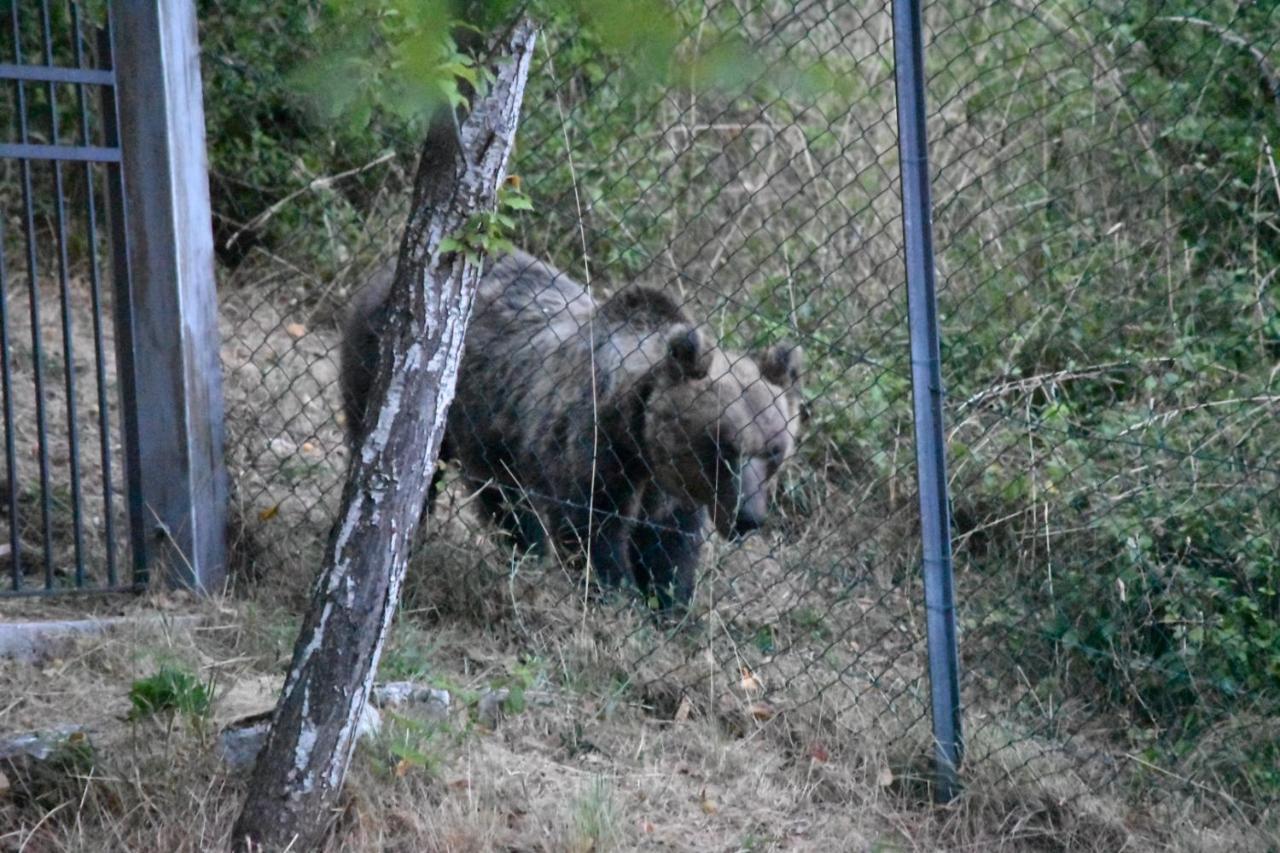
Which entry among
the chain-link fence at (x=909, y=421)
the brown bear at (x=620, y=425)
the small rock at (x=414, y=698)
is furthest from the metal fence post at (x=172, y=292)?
the small rock at (x=414, y=698)

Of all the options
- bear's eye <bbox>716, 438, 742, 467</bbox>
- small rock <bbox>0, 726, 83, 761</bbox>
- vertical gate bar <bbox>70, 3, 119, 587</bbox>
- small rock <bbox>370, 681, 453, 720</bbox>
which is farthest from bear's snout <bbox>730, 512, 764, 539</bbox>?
small rock <bbox>0, 726, 83, 761</bbox>

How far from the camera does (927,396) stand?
3.88m

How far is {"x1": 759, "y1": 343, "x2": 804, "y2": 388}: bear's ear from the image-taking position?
222 inches

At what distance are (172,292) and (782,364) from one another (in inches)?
90.8

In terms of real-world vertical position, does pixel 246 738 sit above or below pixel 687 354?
below

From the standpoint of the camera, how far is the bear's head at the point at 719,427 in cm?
539

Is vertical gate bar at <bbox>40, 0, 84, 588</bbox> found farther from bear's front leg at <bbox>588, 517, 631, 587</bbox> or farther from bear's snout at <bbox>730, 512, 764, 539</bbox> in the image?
bear's snout at <bbox>730, 512, 764, 539</bbox>

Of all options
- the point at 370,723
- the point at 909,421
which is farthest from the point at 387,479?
the point at 909,421

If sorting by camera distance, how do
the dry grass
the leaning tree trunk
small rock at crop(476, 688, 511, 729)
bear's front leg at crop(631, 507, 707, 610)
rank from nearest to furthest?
1. the leaning tree trunk
2. the dry grass
3. small rock at crop(476, 688, 511, 729)
4. bear's front leg at crop(631, 507, 707, 610)

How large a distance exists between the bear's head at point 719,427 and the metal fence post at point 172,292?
1671 millimetres

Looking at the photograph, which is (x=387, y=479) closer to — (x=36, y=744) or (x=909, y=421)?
(x=36, y=744)

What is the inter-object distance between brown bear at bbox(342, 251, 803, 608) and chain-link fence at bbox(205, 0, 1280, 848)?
0.07 ft

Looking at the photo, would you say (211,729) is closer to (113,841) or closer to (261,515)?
(113,841)

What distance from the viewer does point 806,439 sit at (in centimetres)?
620
